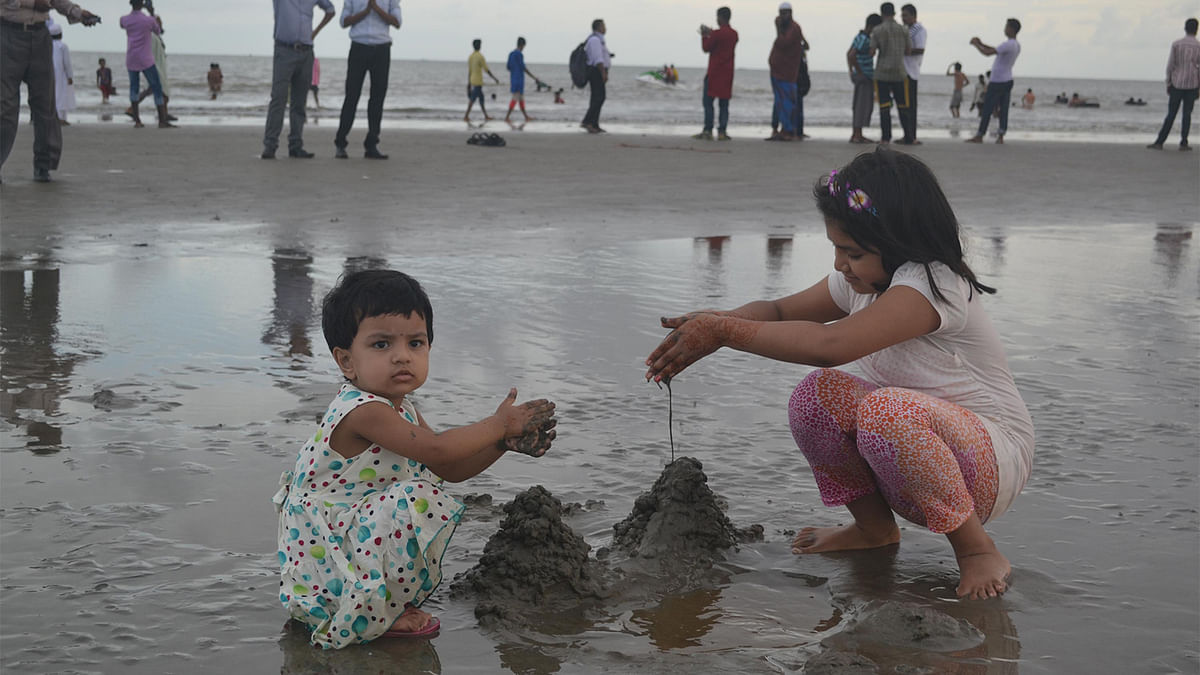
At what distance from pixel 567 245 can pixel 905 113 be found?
35.4 ft

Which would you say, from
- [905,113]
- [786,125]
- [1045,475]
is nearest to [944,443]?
[1045,475]

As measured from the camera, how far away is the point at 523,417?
7.99ft

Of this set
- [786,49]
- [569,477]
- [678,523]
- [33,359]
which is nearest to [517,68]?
[786,49]

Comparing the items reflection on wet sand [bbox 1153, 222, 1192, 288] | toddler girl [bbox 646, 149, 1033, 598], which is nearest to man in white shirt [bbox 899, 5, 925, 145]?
reflection on wet sand [bbox 1153, 222, 1192, 288]

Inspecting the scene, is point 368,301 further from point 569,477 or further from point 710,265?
point 710,265

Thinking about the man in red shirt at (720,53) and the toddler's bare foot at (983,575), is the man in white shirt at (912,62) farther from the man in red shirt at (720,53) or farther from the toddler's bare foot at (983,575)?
the toddler's bare foot at (983,575)

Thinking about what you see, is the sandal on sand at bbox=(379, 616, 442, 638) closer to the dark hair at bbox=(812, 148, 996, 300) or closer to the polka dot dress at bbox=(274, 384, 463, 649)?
the polka dot dress at bbox=(274, 384, 463, 649)

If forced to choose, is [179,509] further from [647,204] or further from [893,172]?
[647,204]

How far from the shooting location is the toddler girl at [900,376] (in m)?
2.71

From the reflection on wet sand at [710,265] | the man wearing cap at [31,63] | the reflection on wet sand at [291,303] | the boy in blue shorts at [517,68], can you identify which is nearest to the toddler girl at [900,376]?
the reflection on wet sand at [291,303]

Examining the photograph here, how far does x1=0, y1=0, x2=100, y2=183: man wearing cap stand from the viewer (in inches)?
364

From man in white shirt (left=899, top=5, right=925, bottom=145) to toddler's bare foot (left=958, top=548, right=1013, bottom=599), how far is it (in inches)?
571

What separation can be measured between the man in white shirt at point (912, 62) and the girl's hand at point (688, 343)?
1458 cm

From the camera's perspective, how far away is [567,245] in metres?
7.66
